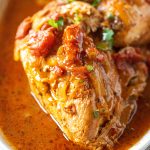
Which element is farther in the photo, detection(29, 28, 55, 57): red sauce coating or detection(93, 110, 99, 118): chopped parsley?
detection(29, 28, 55, 57): red sauce coating

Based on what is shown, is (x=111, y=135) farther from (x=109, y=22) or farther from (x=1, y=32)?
(x=1, y=32)

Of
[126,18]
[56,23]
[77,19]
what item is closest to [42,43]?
[56,23]

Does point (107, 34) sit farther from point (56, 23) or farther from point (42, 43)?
point (42, 43)

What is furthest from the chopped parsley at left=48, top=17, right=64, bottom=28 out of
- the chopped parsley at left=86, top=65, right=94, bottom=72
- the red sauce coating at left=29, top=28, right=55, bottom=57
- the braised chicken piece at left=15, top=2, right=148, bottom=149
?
the chopped parsley at left=86, top=65, right=94, bottom=72

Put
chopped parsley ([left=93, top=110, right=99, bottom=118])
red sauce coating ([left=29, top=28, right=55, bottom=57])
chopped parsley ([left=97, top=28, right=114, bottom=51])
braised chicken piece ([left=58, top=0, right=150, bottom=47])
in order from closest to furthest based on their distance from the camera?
chopped parsley ([left=93, top=110, right=99, bottom=118]) → red sauce coating ([left=29, top=28, right=55, bottom=57]) → chopped parsley ([left=97, top=28, right=114, bottom=51]) → braised chicken piece ([left=58, top=0, right=150, bottom=47])

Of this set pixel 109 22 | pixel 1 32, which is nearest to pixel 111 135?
pixel 109 22

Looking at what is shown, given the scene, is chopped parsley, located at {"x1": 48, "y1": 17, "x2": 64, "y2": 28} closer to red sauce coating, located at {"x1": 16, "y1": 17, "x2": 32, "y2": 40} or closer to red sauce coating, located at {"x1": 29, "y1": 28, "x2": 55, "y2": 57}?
red sauce coating, located at {"x1": 29, "y1": 28, "x2": 55, "y2": 57}
